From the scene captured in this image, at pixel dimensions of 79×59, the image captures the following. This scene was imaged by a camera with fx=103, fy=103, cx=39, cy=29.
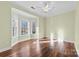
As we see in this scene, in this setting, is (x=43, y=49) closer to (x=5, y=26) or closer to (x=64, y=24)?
(x=64, y=24)

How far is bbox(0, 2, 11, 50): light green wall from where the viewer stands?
190 centimetres

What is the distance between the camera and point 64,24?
205cm

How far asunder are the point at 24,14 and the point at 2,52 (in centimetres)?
84

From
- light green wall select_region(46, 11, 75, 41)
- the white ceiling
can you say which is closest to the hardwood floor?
light green wall select_region(46, 11, 75, 41)

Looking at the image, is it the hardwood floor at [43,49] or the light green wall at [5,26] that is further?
the hardwood floor at [43,49]

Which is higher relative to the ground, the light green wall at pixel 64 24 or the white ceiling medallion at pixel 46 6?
the white ceiling medallion at pixel 46 6

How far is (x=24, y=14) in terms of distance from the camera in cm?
200

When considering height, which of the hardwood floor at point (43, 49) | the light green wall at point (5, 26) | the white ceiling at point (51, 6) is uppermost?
the white ceiling at point (51, 6)

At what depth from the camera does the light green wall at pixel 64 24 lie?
1989 millimetres

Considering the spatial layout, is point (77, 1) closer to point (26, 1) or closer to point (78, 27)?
point (78, 27)

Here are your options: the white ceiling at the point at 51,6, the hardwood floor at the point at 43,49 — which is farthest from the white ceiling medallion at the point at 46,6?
the hardwood floor at the point at 43,49

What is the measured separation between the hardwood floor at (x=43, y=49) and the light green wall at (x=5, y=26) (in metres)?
0.21

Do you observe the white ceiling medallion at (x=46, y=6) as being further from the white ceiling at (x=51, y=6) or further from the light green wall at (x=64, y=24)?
the light green wall at (x=64, y=24)

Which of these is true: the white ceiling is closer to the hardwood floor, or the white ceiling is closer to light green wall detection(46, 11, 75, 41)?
light green wall detection(46, 11, 75, 41)
